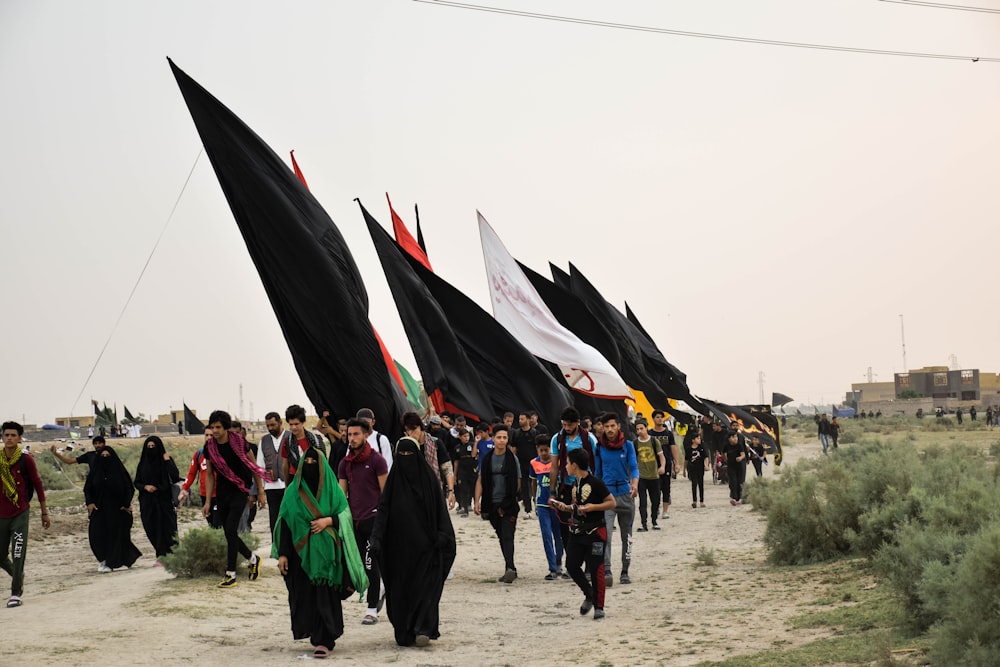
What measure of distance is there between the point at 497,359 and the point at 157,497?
799 centimetres

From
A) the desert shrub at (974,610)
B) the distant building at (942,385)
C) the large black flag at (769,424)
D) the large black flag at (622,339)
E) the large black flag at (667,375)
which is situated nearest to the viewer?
the desert shrub at (974,610)

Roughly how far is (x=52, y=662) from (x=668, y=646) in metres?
4.52

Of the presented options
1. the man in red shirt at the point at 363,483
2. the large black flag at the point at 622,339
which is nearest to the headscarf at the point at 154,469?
the man in red shirt at the point at 363,483

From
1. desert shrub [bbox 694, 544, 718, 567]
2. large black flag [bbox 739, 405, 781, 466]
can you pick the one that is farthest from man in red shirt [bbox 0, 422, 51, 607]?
large black flag [bbox 739, 405, 781, 466]

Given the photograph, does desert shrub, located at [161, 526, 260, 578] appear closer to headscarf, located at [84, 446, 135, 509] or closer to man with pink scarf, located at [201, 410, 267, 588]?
man with pink scarf, located at [201, 410, 267, 588]

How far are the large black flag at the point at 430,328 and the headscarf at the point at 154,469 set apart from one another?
5389mm

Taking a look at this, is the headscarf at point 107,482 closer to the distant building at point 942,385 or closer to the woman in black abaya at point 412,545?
the woman in black abaya at point 412,545

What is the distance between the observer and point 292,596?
9203 mm

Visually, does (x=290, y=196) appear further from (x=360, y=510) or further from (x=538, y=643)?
(x=538, y=643)

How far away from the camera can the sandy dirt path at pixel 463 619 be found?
29.5 ft

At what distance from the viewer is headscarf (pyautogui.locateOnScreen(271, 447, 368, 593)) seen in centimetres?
905

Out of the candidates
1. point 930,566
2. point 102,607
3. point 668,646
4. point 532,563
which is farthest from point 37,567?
point 930,566

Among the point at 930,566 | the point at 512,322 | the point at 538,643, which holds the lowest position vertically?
the point at 538,643

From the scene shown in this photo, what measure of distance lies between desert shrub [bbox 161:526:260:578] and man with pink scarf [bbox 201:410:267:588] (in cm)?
59
